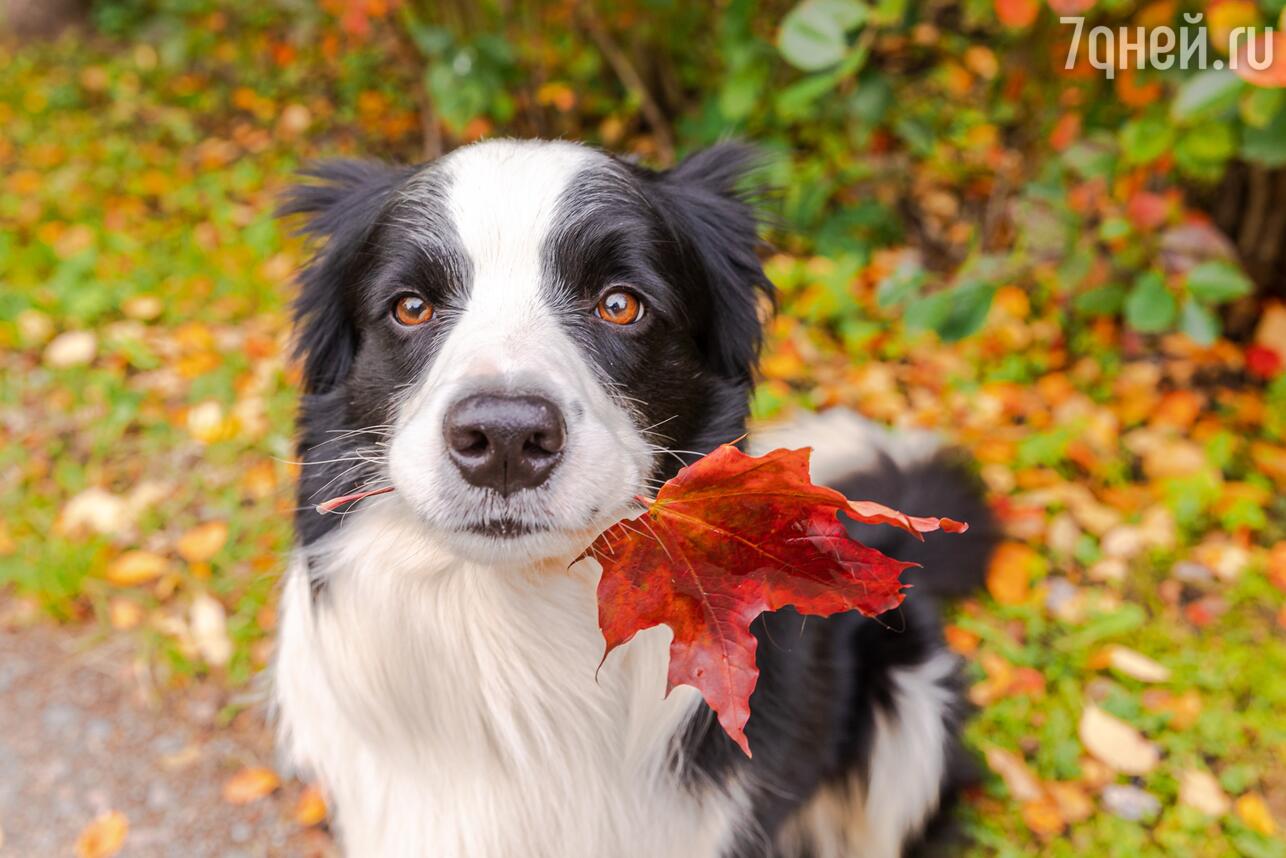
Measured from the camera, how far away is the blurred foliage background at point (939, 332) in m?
2.76

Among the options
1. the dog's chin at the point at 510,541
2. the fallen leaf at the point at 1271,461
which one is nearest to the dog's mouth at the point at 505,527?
the dog's chin at the point at 510,541

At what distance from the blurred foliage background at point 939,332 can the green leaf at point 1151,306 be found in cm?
2

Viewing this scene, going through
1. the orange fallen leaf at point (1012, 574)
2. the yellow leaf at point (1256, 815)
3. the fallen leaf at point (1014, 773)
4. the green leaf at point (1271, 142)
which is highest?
the green leaf at point (1271, 142)

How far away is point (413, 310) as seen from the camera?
1923 millimetres

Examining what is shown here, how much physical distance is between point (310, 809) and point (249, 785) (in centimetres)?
20

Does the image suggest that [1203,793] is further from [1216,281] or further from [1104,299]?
[1104,299]

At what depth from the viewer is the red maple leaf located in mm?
1378

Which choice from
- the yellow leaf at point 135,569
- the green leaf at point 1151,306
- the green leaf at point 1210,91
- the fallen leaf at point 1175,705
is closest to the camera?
the green leaf at point 1210,91

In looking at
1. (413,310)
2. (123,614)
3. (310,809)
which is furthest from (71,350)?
(413,310)

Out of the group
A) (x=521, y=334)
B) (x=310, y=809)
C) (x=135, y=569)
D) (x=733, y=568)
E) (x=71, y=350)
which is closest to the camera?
(x=733, y=568)

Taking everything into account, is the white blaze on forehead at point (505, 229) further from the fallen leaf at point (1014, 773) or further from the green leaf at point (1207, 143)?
the green leaf at point (1207, 143)

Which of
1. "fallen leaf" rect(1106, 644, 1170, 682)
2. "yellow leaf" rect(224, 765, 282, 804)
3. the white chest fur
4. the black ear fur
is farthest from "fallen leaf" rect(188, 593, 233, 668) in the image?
"fallen leaf" rect(1106, 644, 1170, 682)

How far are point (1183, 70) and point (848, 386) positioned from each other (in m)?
1.49

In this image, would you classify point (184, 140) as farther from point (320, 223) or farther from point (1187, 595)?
point (1187, 595)
